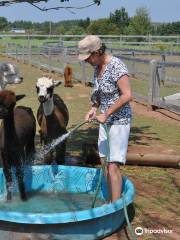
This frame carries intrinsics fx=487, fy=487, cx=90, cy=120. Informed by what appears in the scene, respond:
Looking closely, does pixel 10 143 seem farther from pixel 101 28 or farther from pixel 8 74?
pixel 101 28

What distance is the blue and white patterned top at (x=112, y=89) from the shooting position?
14.1ft

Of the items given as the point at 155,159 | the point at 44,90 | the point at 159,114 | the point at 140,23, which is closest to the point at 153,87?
the point at 159,114

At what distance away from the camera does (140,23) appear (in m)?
76.4

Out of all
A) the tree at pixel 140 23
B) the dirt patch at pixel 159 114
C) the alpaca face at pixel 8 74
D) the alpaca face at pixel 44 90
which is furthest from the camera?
the tree at pixel 140 23

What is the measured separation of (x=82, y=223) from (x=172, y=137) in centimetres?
551

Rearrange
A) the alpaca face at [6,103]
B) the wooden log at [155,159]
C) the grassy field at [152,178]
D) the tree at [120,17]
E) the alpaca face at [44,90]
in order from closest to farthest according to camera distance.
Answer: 1. the grassy field at [152,178]
2. the alpaca face at [6,103]
3. the alpaca face at [44,90]
4. the wooden log at [155,159]
5. the tree at [120,17]

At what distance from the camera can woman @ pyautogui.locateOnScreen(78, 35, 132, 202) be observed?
167 inches

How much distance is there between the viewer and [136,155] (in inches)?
269

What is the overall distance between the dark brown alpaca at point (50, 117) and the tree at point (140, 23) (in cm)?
6345

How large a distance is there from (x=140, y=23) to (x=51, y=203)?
7319cm

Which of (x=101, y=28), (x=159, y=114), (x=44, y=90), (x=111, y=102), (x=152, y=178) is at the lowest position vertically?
(x=159, y=114)

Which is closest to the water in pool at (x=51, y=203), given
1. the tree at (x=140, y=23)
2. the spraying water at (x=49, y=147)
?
the spraying water at (x=49, y=147)

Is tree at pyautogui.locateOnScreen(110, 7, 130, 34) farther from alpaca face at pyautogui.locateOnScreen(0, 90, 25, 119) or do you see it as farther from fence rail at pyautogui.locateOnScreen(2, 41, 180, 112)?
alpaca face at pyautogui.locateOnScreen(0, 90, 25, 119)

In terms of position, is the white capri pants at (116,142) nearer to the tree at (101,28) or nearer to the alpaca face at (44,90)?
the alpaca face at (44,90)
